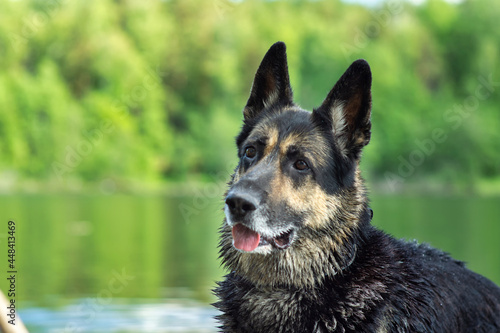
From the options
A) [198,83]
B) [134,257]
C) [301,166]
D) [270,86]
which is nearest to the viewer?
[301,166]

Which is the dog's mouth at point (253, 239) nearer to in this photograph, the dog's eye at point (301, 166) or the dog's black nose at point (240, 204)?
the dog's black nose at point (240, 204)

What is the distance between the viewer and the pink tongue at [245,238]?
5457 mm

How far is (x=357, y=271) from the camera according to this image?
5590 millimetres

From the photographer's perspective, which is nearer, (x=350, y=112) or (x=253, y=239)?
(x=253, y=239)

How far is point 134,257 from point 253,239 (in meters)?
26.8

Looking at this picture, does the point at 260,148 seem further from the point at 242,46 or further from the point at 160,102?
the point at 242,46

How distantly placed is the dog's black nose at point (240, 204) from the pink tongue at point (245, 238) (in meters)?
0.21

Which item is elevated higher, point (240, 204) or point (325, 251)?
point (240, 204)

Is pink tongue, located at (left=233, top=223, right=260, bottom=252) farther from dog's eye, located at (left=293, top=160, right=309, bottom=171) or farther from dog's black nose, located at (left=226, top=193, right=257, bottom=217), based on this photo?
dog's eye, located at (left=293, top=160, right=309, bottom=171)

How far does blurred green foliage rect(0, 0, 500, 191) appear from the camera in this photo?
294 ft

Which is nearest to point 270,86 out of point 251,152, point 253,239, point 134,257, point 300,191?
point 251,152

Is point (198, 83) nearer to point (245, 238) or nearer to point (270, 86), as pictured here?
point (270, 86)

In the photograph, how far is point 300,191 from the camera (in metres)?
5.62

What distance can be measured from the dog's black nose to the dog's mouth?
22 centimetres
